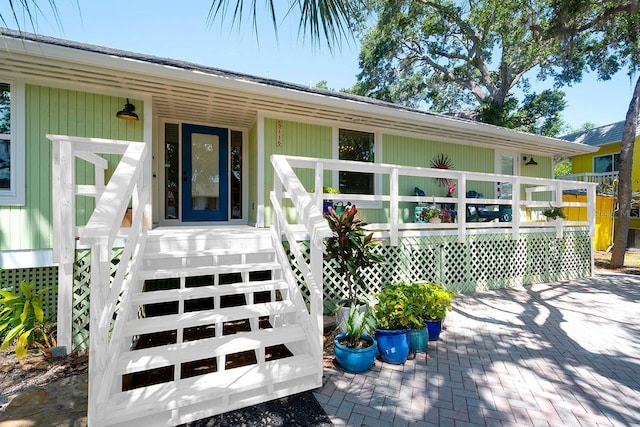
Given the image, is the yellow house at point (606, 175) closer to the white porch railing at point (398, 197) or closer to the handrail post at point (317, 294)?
the white porch railing at point (398, 197)

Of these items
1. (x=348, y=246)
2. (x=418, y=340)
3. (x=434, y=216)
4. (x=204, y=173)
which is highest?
(x=204, y=173)

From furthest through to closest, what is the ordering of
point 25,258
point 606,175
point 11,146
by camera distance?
point 606,175 < point 11,146 < point 25,258

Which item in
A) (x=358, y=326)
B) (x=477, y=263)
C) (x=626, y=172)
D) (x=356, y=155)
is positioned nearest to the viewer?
(x=358, y=326)

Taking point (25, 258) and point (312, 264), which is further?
point (25, 258)

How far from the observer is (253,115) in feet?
18.7

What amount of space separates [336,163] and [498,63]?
16.6 meters

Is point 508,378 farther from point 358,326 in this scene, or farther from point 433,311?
point 358,326

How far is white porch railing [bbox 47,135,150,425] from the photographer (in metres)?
1.97

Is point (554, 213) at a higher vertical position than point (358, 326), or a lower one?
higher

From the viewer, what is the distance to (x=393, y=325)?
3203mm

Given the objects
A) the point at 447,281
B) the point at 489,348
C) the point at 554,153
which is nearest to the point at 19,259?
the point at 489,348

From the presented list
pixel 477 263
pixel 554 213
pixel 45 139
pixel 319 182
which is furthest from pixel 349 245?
pixel 554 213

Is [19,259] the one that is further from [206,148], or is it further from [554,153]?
[554,153]

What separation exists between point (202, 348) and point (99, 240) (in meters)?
1.18
